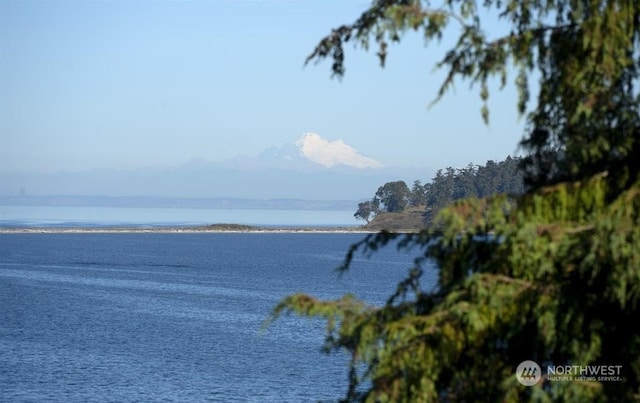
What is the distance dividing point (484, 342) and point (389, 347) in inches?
33.0

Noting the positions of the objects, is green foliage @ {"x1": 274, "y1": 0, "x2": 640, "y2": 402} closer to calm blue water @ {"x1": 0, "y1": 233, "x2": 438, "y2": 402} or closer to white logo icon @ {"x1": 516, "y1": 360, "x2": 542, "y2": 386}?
white logo icon @ {"x1": 516, "y1": 360, "x2": 542, "y2": 386}

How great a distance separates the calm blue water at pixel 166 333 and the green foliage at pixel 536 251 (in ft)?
5.76

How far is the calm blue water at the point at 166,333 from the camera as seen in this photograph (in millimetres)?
36375

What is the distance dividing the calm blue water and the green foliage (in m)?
1.76

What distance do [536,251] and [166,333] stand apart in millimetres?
43390

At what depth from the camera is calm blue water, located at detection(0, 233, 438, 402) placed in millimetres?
36375

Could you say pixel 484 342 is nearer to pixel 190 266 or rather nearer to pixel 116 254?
pixel 190 266

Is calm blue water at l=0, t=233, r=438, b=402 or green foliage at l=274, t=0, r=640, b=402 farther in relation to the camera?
calm blue water at l=0, t=233, r=438, b=402

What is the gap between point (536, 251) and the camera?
9.21m

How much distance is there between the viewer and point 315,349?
44.6 m

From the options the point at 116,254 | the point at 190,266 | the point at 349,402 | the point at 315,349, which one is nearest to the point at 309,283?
the point at 190,266

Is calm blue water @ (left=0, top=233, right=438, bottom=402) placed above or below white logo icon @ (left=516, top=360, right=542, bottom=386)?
below

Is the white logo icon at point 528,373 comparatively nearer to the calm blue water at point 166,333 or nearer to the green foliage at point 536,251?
the green foliage at point 536,251

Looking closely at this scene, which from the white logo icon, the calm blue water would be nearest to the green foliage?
the white logo icon
